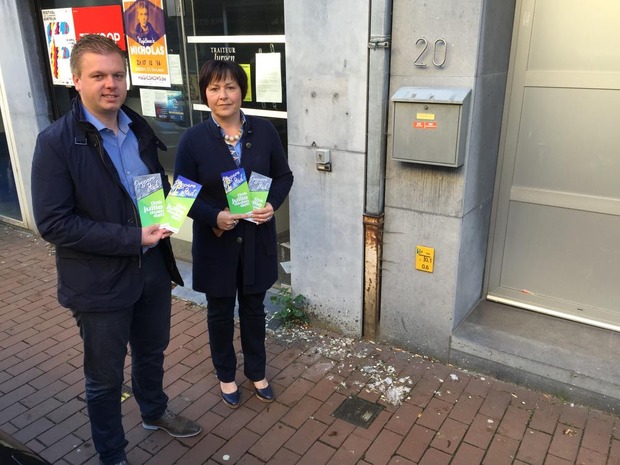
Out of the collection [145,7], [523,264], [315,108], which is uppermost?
[145,7]

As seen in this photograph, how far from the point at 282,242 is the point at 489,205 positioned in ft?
6.20

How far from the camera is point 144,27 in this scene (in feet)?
16.9

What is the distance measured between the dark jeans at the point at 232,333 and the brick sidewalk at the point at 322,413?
228 mm

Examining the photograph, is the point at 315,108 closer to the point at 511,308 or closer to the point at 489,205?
the point at 489,205

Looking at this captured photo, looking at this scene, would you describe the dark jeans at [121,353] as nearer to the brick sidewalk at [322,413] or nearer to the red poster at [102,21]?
the brick sidewalk at [322,413]

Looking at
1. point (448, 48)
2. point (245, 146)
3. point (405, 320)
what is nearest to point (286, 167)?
point (245, 146)

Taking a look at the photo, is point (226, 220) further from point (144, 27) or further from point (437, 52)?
point (144, 27)

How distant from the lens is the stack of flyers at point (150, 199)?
8.48 feet

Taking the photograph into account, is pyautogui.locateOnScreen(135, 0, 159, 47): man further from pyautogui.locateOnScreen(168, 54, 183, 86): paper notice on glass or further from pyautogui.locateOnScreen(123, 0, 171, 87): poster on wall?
pyautogui.locateOnScreen(168, 54, 183, 86): paper notice on glass

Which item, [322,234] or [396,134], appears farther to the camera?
[322,234]

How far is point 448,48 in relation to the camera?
326 centimetres

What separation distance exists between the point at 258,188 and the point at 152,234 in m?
0.71

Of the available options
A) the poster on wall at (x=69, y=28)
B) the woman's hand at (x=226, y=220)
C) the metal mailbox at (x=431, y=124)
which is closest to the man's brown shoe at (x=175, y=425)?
the woman's hand at (x=226, y=220)

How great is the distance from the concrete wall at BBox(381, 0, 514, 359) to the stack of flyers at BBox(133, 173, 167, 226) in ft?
5.52
